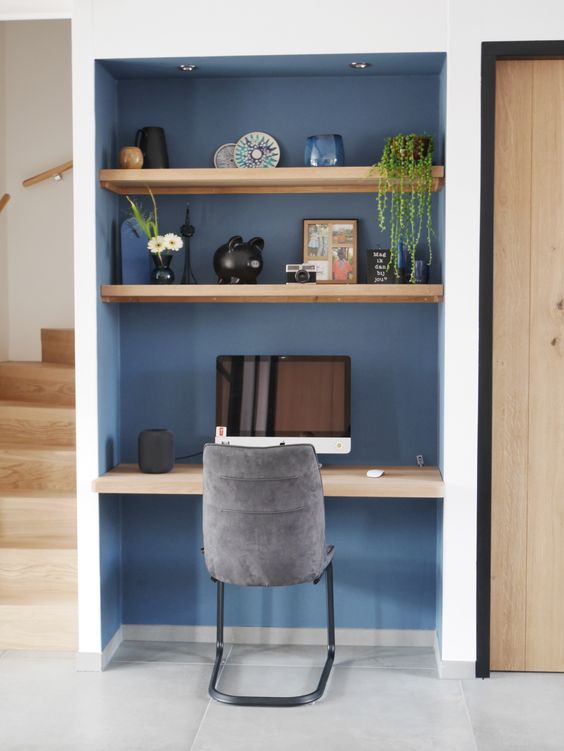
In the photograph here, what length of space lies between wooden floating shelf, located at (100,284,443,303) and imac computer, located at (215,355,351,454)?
27 cm

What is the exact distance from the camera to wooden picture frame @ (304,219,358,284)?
3.71m

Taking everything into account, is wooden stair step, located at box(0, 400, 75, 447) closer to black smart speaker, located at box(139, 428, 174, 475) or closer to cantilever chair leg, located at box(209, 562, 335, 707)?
black smart speaker, located at box(139, 428, 174, 475)

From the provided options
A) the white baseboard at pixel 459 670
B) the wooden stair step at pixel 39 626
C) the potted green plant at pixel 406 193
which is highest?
the potted green plant at pixel 406 193

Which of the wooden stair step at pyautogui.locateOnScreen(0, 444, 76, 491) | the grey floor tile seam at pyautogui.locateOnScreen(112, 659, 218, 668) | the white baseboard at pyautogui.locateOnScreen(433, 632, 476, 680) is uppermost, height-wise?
the wooden stair step at pyautogui.locateOnScreen(0, 444, 76, 491)

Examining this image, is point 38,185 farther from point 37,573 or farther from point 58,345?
point 37,573

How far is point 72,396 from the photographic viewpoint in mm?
4629

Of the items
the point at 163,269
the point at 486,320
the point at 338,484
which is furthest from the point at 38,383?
the point at 486,320

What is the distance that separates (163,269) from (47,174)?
1.89 meters

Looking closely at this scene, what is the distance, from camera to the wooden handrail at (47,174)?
514 cm

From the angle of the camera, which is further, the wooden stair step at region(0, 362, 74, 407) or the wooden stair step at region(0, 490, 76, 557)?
the wooden stair step at region(0, 362, 74, 407)

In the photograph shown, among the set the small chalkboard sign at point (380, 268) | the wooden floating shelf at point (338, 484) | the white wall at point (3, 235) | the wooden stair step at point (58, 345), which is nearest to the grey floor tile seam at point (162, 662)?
the wooden floating shelf at point (338, 484)

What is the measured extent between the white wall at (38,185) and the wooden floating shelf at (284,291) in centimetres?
190

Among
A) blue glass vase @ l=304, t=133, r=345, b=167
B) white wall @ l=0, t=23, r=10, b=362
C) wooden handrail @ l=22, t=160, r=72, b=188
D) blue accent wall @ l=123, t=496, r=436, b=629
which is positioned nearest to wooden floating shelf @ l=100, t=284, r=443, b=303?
blue glass vase @ l=304, t=133, r=345, b=167

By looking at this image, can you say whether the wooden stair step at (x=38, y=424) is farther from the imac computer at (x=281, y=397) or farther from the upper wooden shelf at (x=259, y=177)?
the upper wooden shelf at (x=259, y=177)
